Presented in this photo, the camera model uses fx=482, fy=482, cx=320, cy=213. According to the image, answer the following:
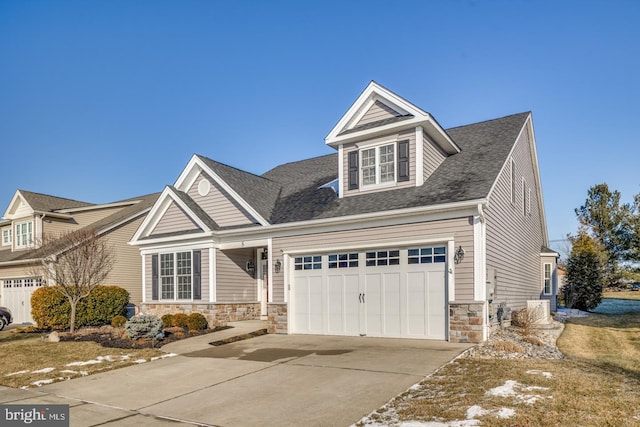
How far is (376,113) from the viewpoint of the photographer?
1520 cm

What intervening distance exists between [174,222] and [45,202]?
11700 millimetres

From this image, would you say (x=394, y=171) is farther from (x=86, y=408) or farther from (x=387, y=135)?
(x=86, y=408)

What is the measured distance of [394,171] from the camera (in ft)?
47.5

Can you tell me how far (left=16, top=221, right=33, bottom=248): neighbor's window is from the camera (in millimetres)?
24797

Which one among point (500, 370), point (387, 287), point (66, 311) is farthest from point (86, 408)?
point (66, 311)

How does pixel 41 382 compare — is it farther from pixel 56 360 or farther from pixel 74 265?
pixel 74 265

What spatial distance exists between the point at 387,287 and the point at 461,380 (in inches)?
214

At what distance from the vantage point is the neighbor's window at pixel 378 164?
14625 millimetres

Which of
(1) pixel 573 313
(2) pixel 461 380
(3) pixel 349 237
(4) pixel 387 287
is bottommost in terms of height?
(1) pixel 573 313

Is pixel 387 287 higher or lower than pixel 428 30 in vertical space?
lower

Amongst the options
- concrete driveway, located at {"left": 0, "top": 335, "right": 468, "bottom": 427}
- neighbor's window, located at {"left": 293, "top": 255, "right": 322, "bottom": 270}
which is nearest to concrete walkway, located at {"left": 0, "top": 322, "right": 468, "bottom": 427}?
concrete driveway, located at {"left": 0, "top": 335, "right": 468, "bottom": 427}

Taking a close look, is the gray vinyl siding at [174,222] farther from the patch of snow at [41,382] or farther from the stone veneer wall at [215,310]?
the patch of snow at [41,382]

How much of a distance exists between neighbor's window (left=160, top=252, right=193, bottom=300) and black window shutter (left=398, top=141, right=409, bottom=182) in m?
8.38
